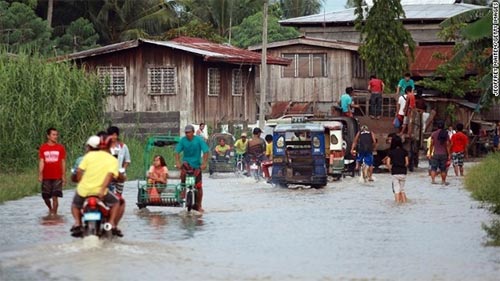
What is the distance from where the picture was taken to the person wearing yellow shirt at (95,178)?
1603 centimetres

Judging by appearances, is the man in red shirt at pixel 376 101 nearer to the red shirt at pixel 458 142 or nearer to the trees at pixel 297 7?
the red shirt at pixel 458 142

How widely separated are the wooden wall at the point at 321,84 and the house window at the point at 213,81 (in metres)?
6.83

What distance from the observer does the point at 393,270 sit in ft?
50.2

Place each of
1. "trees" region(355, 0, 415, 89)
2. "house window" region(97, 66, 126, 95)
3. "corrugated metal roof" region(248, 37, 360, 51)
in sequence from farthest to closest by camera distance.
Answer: "corrugated metal roof" region(248, 37, 360, 51) < "trees" region(355, 0, 415, 89) < "house window" region(97, 66, 126, 95)

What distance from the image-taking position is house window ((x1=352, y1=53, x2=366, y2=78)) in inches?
2242

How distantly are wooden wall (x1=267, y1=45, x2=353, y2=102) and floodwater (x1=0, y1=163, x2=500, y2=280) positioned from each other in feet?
93.6

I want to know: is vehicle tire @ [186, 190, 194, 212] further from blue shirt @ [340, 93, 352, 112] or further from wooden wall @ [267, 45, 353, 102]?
wooden wall @ [267, 45, 353, 102]

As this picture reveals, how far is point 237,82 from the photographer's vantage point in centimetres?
5156

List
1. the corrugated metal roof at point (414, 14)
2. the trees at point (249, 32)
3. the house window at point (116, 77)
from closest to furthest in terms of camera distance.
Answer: the house window at point (116, 77)
the corrugated metal roof at point (414, 14)
the trees at point (249, 32)


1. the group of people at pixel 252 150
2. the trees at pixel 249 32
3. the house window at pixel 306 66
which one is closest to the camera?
the group of people at pixel 252 150

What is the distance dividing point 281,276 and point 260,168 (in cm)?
2020

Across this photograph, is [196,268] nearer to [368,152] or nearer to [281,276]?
[281,276]

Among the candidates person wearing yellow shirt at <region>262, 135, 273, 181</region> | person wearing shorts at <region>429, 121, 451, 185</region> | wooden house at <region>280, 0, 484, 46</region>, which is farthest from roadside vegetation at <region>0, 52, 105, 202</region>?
wooden house at <region>280, 0, 484, 46</region>

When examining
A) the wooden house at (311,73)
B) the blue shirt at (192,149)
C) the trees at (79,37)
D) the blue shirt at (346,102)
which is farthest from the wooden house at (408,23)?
the blue shirt at (192,149)
